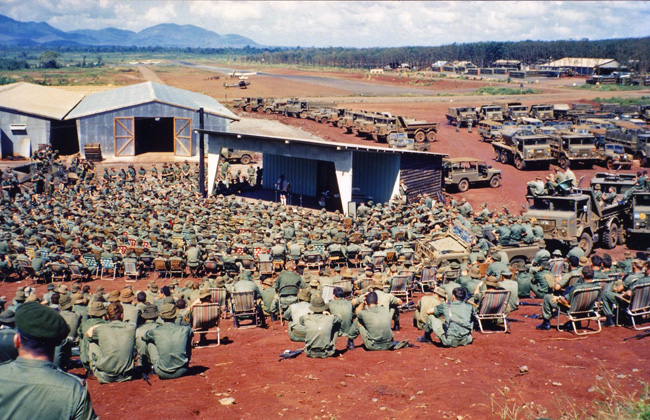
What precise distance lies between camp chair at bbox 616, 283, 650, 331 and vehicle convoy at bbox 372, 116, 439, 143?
3390 centimetres

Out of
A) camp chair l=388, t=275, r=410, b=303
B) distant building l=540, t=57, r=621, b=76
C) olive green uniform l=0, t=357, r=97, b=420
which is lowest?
camp chair l=388, t=275, r=410, b=303

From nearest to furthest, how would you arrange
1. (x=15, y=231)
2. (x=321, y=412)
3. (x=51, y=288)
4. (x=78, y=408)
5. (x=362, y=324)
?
1. (x=78, y=408)
2. (x=321, y=412)
3. (x=362, y=324)
4. (x=51, y=288)
5. (x=15, y=231)

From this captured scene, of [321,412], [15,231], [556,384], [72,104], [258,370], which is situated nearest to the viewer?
[321,412]

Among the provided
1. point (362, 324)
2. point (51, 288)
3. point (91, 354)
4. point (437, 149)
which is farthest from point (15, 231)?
point (437, 149)

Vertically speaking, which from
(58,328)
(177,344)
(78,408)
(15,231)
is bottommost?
(15,231)

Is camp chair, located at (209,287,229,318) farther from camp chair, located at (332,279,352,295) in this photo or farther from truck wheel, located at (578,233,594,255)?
truck wheel, located at (578,233,594,255)

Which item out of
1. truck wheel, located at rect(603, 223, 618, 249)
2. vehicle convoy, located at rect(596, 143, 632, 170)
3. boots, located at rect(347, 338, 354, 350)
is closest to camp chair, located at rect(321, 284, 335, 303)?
boots, located at rect(347, 338, 354, 350)

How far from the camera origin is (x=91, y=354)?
9.31m

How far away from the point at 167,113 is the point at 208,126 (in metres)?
3.02

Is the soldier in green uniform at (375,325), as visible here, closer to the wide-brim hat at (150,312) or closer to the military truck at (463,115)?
the wide-brim hat at (150,312)

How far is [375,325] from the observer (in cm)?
1060

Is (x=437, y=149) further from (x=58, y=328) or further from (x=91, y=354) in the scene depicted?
(x=58, y=328)

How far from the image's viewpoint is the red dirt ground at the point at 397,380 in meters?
8.23

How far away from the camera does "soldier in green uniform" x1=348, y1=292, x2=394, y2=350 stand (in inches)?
416
